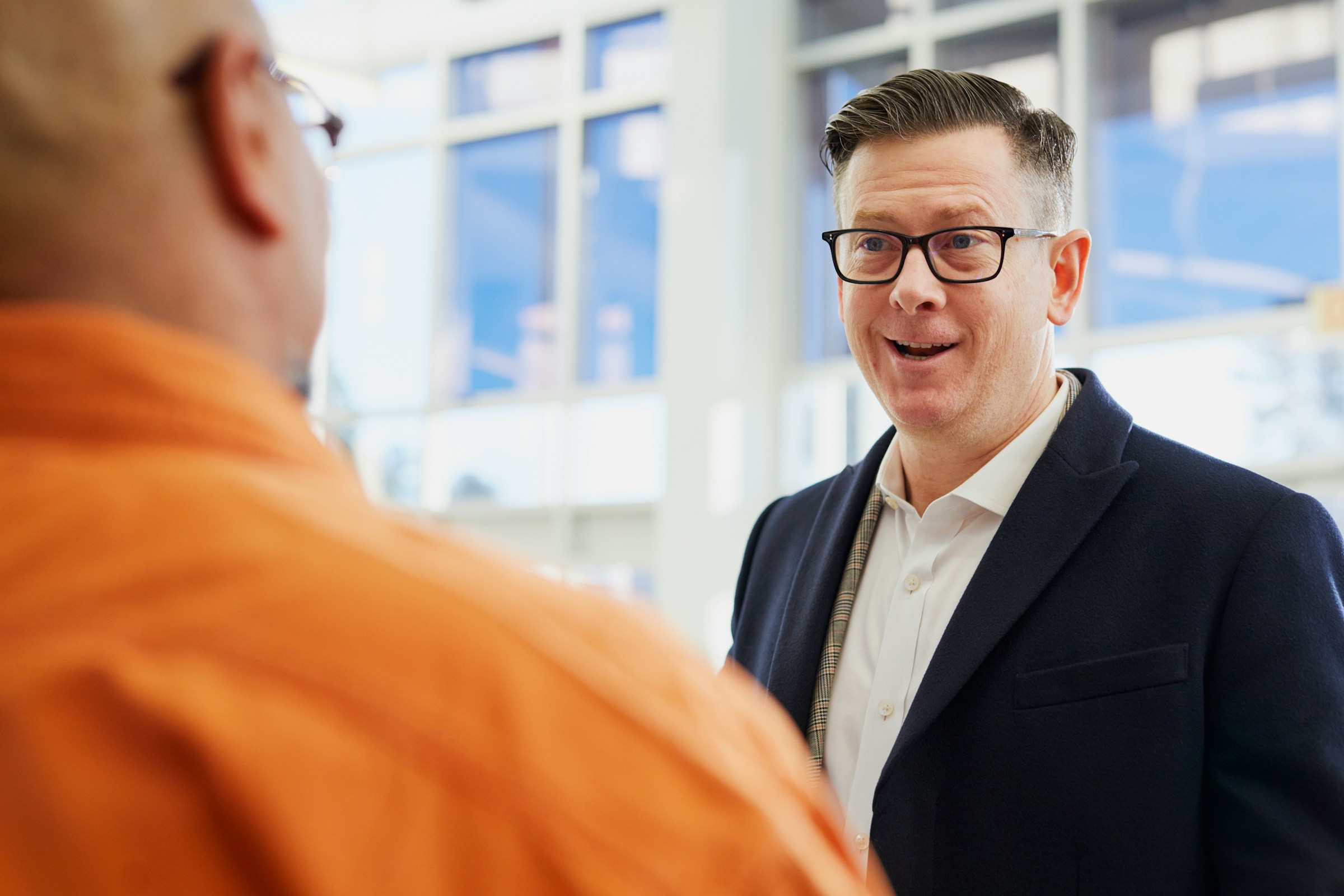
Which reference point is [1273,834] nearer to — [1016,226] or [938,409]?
[938,409]

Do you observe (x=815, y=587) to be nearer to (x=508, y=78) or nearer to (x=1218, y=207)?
(x=1218, y=207)

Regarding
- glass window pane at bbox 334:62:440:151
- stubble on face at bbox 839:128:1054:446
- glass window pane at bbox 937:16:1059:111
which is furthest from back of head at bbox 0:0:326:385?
glass window pane at bbox 334:62:440:151

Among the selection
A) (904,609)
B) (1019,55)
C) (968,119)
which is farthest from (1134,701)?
(1019,55)

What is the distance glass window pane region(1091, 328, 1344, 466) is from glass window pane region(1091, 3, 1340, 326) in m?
0.25

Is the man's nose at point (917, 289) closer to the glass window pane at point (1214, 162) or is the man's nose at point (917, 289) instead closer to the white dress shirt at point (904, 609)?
the white dress shirt at point (904, 609)

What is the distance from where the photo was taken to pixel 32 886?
17.5 inches

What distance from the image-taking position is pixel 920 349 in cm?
186

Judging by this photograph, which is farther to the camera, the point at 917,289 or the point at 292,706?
the point at 917,289

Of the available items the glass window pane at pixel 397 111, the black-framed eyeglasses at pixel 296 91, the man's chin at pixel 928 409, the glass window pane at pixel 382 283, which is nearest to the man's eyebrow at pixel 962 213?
the man's chin at pixel 928 409

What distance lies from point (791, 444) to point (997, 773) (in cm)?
588

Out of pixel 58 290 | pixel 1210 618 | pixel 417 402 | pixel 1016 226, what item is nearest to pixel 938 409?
pixel 1016 226

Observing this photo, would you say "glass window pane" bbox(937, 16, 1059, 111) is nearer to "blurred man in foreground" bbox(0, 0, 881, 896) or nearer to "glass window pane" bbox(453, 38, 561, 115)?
A: "glass window pane" bbox(453, 38, 561, 115)

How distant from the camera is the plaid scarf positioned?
5.70 feet

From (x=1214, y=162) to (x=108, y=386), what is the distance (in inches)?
257
